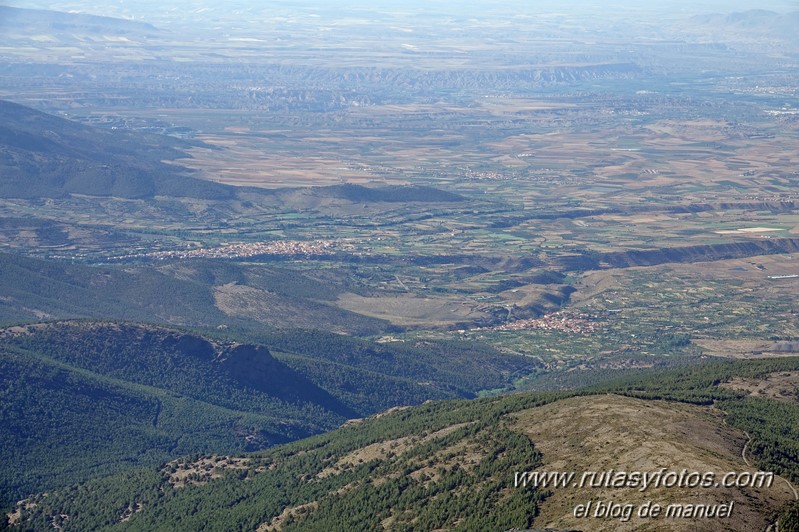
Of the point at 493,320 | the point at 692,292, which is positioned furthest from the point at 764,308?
the point at 493,320

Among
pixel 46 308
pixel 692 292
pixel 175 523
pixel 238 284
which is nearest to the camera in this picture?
pixel 175 523

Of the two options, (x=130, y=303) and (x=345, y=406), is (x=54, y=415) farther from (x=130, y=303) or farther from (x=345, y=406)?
(x=130, y=303)

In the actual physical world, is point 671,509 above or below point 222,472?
above

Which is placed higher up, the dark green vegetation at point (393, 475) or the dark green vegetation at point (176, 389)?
the dark green vegetation at point (393, 475)

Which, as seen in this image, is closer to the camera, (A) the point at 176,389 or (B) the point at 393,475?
(B) the point at 393,475

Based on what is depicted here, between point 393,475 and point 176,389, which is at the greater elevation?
point 393,475
